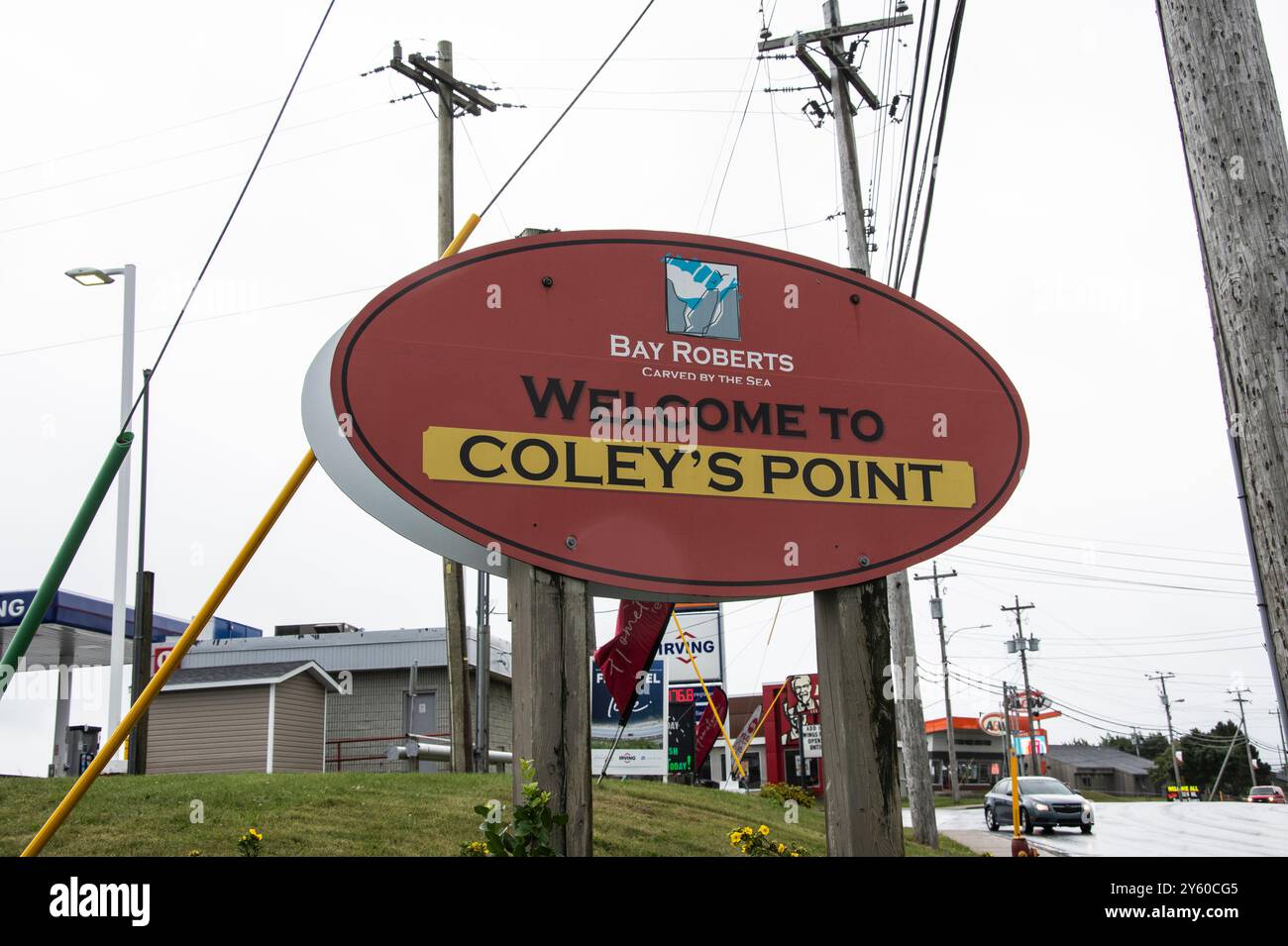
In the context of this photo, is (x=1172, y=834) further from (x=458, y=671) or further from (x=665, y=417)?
(x=665, y=417)

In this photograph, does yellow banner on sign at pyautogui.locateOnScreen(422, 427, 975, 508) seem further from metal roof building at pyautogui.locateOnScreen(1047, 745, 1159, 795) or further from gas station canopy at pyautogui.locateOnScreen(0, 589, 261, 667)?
metal roof building at pyautogui.locateOnScreen(1047, 745, 1159, 795)

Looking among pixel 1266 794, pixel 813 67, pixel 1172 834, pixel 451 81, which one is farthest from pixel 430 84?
pixel 1266 794

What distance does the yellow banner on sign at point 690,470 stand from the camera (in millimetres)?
4742

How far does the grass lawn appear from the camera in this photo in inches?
329

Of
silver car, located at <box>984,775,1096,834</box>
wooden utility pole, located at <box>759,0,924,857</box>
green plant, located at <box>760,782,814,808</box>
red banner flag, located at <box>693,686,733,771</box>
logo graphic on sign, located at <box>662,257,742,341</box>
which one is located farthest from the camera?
silver car, located at <box>984,775,1096,834</box>

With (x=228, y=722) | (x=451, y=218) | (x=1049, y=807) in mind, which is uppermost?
(x=451, y=218)

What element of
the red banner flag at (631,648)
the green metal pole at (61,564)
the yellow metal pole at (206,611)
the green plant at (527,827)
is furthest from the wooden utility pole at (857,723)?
the green metal pole at (61,564)

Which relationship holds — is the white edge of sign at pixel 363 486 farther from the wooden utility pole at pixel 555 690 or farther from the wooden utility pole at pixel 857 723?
the wooden utility pole at pixel 857 723

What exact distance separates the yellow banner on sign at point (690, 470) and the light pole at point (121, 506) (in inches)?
395

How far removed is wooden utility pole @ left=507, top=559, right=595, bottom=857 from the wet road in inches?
482

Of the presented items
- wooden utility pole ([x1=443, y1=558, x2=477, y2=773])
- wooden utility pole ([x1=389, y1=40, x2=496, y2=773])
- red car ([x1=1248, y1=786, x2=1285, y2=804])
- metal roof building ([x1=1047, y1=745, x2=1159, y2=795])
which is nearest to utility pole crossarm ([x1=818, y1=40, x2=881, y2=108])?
wooden utility pole ([x1=389, y1=40, x2=496, y2=773])

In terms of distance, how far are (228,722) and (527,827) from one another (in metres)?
21.4

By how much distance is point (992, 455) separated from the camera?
5.51 meters

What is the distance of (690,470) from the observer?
5.01 meters
